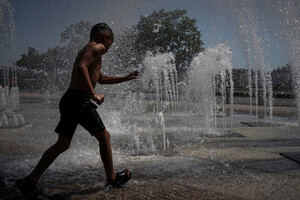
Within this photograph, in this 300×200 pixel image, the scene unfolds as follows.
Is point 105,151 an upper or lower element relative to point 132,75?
lower

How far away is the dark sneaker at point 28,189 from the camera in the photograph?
6.92 feet

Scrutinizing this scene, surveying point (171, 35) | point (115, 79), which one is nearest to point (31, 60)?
point (171, 35)

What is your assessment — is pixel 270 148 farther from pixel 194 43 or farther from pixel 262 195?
pixel 194 43

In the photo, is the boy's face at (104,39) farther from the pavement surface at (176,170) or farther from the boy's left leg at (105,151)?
the pavement surface at (176,170)

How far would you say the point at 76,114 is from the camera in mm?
2277

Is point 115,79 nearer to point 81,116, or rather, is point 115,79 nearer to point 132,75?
point 132,75

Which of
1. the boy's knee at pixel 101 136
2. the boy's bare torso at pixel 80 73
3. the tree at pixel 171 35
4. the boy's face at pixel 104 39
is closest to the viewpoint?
the boy's bare torso at pixel 80 73

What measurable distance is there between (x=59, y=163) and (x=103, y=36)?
174 cm

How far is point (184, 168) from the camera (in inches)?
123

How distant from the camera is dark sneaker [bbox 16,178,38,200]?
2109 millimetres

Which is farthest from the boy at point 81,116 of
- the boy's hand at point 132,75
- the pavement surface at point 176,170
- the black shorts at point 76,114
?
the boy's hand at point 132,75

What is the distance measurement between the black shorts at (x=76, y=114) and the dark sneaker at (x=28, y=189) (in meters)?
0.46

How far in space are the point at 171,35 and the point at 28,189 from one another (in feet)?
120

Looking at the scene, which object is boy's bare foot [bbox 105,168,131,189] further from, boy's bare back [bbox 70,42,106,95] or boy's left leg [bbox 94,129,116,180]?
boy's bare back [bbox 70,42,106,95]
